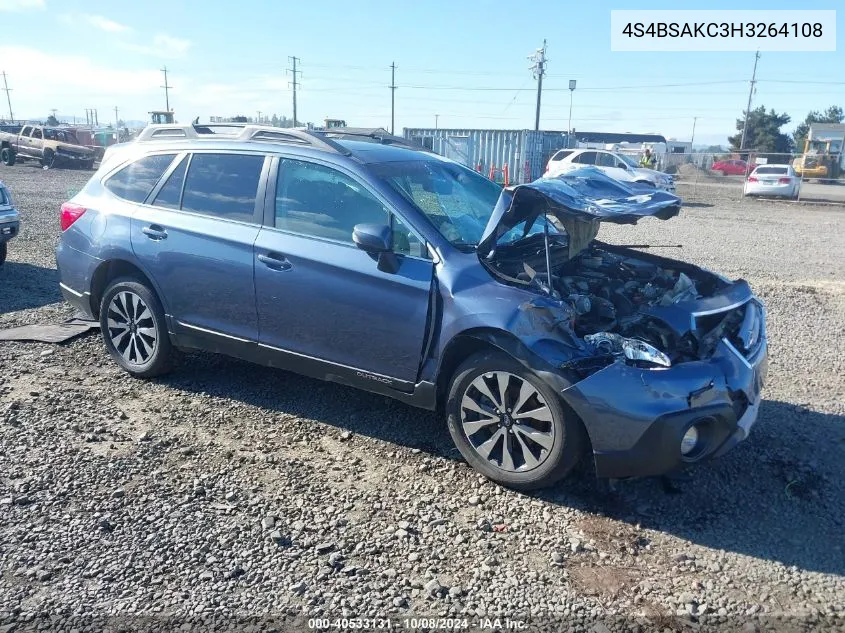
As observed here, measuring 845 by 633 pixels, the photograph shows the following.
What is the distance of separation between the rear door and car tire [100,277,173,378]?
206 mm

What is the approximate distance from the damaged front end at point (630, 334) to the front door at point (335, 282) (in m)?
0.57

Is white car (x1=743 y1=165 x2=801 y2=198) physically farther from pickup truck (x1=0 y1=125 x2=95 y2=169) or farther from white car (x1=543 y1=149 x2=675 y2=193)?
pickup truck (x1=0 y1=125 x2=95 y2=169)

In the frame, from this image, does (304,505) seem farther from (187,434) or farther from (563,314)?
(563,314)

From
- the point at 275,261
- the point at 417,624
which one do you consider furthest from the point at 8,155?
the point at 417,624

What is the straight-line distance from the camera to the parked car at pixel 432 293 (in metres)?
3.54

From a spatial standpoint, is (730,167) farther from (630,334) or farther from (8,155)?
(630,334)

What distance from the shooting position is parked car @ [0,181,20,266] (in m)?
8.55

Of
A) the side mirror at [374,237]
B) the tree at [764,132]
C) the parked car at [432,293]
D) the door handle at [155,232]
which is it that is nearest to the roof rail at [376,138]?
the parked car at [432,293]

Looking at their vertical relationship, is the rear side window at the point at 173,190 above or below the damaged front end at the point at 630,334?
above

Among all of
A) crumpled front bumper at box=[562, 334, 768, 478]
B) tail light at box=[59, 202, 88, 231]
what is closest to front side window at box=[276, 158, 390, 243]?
crumpled front bumper at box=[562, 334, 768, 478]

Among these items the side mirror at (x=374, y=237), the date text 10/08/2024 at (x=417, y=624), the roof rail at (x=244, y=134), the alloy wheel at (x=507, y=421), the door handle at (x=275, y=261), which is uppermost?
the roof rail at (x=244, y=134)

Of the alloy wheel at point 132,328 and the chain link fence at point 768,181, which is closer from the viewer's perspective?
the alloy wheel at point 132,328

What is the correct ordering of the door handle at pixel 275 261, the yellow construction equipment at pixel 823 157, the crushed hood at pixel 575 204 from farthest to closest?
the yellow construction equipment at pixel 823 157 < the door handle at pixel 275 261 < the crushed hood at pixel 575 204

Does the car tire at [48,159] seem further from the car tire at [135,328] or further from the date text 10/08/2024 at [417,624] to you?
the date text 10/08/2024 at [417,624]
